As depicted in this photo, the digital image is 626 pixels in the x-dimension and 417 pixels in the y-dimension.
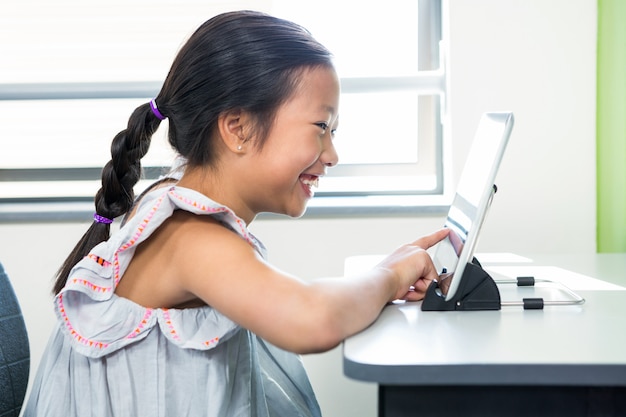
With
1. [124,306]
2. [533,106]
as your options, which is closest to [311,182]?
[124,306]

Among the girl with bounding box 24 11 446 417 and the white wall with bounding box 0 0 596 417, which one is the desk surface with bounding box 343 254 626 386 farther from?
the white wall with bounding box 0 0 596 417

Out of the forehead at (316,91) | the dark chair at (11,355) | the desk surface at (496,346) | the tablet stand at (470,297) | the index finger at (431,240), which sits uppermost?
the forehead at (316,91)

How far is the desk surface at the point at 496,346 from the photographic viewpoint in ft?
2.43

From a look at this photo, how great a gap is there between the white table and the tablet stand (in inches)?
2.8

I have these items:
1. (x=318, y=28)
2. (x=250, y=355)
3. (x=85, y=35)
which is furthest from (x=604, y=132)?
(x=85, y=35)

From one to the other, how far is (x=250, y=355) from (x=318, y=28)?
1308mm

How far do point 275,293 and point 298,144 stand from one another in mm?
339

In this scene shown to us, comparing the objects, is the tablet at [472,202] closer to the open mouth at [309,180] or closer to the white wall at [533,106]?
the open mouth at [309,180]

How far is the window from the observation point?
86.6 inches

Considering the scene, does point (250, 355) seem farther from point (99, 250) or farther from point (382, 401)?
point (382, 401)

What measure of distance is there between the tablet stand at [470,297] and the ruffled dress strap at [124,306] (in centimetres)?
26

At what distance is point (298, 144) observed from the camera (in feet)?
3.87

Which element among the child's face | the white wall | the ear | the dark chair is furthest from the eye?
the white wall

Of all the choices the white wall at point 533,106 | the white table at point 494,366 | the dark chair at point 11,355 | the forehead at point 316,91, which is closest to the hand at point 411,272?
the white table at point 494,366
